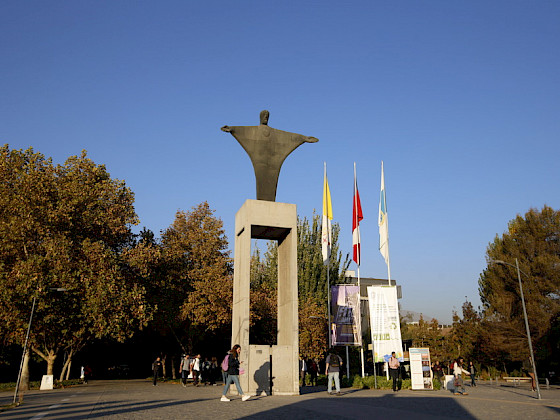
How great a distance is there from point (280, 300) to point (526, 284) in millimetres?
30761

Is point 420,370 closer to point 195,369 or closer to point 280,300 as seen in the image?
point 280,300

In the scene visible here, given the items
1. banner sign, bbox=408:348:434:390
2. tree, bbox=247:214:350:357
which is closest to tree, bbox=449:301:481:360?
tree, bbox=247:214:350:357

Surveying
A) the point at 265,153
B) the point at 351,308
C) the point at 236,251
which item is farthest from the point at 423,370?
the point at 265,153

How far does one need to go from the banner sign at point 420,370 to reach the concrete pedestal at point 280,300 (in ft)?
28.1

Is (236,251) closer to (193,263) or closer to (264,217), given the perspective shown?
(264,217)

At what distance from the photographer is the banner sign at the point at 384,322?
2611 centimetres

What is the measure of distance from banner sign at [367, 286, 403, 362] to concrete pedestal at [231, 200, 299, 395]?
9.22 metres

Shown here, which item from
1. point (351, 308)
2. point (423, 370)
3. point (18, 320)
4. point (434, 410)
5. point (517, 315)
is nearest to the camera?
point (434, 410)

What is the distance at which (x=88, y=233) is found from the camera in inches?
1207

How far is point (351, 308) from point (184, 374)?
1084 centimetres

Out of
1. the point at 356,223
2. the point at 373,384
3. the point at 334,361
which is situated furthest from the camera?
the point at 356,223

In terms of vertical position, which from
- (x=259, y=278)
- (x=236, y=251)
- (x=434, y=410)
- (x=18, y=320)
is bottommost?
(x=434, y=410)

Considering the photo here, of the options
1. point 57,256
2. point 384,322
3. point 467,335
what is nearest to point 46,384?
point 57,256

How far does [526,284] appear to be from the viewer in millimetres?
41219
